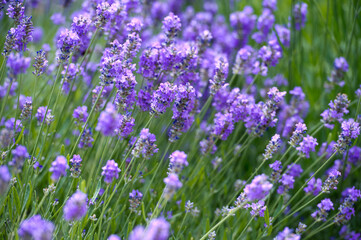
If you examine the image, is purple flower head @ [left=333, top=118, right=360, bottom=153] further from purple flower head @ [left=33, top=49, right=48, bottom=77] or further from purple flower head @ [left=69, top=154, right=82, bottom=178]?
purple flower head @ [left=33, top=49, right=48, bottom=77]

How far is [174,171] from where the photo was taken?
147 centimetres

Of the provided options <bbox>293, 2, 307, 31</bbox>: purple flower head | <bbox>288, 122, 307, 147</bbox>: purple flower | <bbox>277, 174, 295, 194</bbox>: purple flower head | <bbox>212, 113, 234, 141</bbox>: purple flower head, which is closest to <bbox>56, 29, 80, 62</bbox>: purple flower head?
<bbox>212, 113, 234, 141</bbox>: purple flower head

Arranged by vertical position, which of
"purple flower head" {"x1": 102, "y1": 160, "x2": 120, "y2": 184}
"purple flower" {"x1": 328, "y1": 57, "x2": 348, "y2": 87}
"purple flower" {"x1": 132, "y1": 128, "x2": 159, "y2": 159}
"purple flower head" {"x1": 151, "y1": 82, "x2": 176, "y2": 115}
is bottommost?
"purple flower head" {"x1": 102, "y1": 160, "x2": 120, "y2": 184}

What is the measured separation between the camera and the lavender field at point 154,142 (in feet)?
5.59

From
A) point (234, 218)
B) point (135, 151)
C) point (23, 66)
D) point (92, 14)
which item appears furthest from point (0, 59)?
point (234, 218)

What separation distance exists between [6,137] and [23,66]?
13.3 inches

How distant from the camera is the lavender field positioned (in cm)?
170

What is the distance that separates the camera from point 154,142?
213 centimetres

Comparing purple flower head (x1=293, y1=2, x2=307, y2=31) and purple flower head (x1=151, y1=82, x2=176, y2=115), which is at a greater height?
purple flower head (x1=293, y1=2, x2=307, y2=31)

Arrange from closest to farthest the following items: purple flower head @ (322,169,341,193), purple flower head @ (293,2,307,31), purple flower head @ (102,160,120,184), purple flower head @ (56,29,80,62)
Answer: purple flower head @ (102,160,120,184) → purple flower head @ (56,29,80,62) → purple flower head @ (322,169,341,193) → purple flower head @ (293,2,307,31)

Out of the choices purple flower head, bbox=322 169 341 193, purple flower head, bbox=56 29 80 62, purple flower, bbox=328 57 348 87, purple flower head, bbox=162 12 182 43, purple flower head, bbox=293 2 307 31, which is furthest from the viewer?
purple flower head, bbox=293 2 307 31

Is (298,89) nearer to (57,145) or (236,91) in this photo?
(236,91)

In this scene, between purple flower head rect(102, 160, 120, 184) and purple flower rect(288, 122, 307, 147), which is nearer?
purple flower head rect(102, 160, 120, 184)

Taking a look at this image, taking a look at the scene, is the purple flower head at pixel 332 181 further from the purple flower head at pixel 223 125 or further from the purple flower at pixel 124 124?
the purple flower at pixel 124 124
